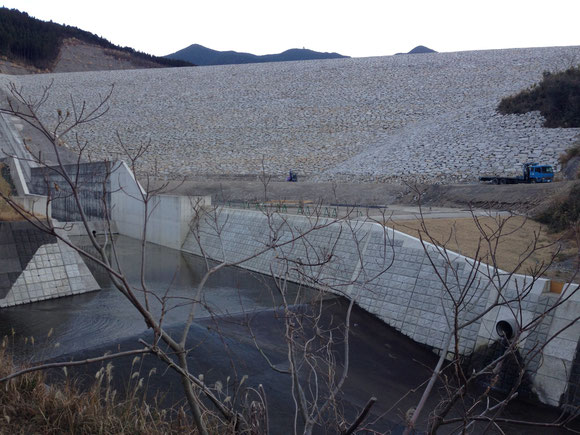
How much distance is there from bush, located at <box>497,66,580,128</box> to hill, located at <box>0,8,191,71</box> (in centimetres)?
6070

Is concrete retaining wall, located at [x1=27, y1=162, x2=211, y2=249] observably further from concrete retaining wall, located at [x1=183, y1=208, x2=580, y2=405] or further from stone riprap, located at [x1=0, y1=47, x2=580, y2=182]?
stone riprap, located at [x1=0, y1=47, x2=580, y2=182]

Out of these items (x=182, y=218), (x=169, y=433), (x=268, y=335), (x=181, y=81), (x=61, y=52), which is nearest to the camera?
(x=169, y=433)

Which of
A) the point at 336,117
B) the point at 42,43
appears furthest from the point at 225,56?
the point at 336,117

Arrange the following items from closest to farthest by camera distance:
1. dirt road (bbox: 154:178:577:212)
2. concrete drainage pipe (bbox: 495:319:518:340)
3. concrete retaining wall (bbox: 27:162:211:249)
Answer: concrete drainage pipe (bbox: 495:319:518:340)
dirt road (bbox: 154:178:577:212)
concrete retaining wall (bbox: 27:162:211:249)

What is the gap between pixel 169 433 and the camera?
475 centimetres

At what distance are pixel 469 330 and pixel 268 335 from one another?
12.9 ft

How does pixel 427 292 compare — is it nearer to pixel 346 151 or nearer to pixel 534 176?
pixel 534 176

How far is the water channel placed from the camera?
27.1 ft

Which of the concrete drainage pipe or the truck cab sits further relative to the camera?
the truck cab

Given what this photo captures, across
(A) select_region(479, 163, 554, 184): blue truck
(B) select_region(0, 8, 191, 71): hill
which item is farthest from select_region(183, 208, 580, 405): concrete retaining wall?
(B) select_region(0, 8, 191, 71): hill

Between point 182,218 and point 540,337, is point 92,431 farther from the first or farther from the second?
point 182,218

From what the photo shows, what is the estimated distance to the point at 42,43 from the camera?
235ft

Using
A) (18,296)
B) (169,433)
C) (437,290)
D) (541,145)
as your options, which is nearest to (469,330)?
(437,290)

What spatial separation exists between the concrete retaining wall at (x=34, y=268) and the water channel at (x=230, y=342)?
1.05 ft
